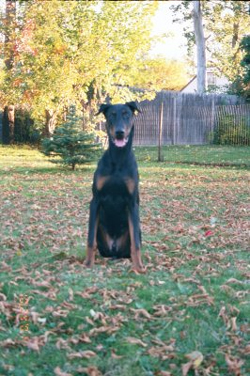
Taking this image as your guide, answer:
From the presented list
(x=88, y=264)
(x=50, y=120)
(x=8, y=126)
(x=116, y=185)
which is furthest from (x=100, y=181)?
(x=8, y=126)

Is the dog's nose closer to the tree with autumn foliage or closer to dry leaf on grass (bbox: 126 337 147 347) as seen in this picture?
dry leaf on grass (bbox: 126 337 147 347)

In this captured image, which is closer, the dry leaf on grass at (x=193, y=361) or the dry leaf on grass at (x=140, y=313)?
the dry leaf on grass at (x=193, y=361)

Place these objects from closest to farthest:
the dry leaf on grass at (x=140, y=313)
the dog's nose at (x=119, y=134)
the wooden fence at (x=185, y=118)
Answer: the dry leaf on grass at (x=140, y=313)
the dog's nose at (x=119, y=134)
the wooden fence at (x=185, y=118)

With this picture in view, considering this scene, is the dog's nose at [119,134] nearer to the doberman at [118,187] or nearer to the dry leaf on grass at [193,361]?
the doberman at [118,187]

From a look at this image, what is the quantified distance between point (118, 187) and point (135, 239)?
0.48m

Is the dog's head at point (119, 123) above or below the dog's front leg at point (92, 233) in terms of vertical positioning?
above

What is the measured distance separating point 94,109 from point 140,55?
335cm

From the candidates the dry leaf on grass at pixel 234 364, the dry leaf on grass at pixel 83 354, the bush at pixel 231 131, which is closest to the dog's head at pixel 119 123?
the dry leaf on grass at pixel 83 354

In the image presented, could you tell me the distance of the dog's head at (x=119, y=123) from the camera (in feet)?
15.1

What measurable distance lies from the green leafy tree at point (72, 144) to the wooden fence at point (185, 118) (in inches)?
407

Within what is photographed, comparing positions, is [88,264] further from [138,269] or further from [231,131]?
[231,131]

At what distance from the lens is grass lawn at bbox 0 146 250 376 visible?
300cm

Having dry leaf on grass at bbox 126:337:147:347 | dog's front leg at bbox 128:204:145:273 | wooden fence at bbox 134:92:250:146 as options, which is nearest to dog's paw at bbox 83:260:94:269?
dog's front leg at bbox 128:204:145:273

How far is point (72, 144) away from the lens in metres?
Answer: 12.8
